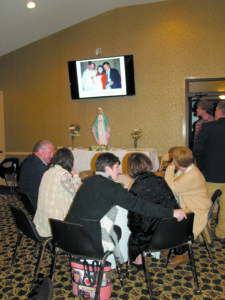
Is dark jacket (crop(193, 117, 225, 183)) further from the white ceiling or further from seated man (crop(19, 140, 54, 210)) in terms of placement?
the white ceiling

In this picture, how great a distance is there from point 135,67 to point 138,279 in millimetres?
4343

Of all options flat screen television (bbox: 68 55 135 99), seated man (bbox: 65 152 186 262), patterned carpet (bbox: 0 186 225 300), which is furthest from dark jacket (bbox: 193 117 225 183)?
flat screen television (bbox: 68 55 135 99)

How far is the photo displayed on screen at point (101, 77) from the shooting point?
5582 mm

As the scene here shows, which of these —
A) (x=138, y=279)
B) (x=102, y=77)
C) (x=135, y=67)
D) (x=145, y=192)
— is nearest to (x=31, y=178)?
(x=145, y=192)

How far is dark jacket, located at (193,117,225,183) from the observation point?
296cm

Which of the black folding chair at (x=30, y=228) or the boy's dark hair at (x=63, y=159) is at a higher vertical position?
the boy's dark hair at (x=63, y=159)

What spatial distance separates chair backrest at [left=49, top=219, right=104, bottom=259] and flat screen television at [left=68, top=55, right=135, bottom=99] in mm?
4130

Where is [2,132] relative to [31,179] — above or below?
above

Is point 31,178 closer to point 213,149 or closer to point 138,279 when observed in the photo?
point 138,279

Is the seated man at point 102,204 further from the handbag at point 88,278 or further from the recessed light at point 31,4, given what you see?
the recessed light at point 31,4

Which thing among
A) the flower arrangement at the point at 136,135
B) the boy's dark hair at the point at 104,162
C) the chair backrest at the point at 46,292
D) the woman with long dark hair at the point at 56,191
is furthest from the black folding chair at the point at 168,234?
the flower arrangement at the point at 136,135

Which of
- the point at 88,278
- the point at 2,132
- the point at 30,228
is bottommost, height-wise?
the point at 88,278

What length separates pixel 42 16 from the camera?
5336mm

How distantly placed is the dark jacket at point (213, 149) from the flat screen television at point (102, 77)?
2800mm
